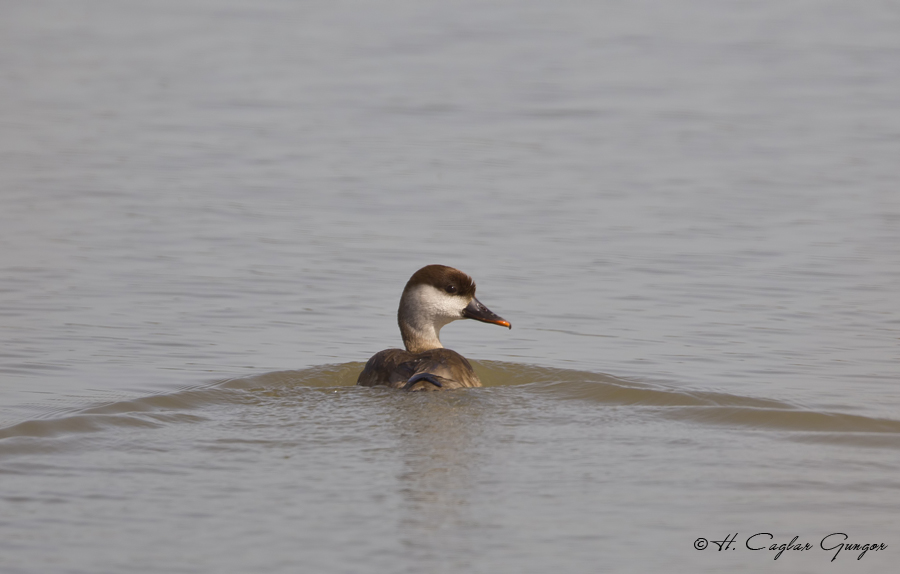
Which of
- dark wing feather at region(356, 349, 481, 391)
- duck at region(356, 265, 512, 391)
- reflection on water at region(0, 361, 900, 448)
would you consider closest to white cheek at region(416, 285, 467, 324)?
duck at region(356, 265, 512, 391)

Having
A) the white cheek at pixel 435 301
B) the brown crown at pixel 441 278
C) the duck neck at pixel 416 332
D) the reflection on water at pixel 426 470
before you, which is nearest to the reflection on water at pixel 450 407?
the reflection on water at pixel 426 470

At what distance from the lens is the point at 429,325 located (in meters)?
8.80

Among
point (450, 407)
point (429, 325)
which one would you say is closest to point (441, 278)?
point (429, 325)

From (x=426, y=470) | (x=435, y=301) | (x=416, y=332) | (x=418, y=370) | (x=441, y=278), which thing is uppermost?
(x=441, y=278)

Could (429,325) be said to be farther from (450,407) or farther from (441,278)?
(450,407)

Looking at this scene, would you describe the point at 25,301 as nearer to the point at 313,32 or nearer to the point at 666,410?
the point at 666,410

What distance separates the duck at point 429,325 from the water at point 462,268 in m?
0.24

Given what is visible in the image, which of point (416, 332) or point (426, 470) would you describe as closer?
point (426, 470)

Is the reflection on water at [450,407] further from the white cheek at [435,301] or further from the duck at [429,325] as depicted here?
the white cheek at [435,301]

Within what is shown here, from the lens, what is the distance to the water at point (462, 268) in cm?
581

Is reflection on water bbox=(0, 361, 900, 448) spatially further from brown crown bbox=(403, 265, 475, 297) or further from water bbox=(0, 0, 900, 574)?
brown crown bbox=(403, 265, 475, 297)

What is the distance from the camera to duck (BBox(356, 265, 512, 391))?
8.06m

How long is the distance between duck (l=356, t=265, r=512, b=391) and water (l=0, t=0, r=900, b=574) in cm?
24

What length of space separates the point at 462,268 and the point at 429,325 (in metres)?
2.35
